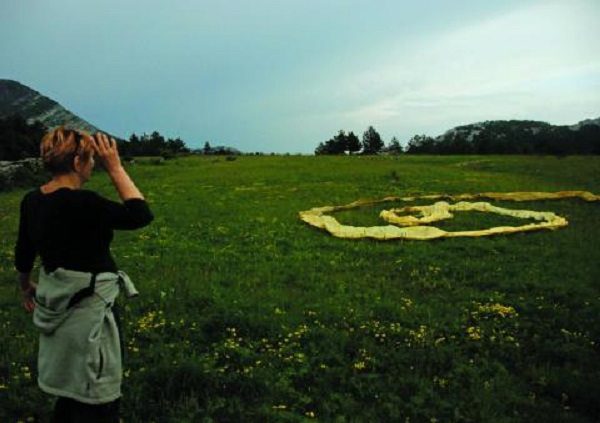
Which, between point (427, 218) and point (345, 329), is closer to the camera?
point (345, 329)

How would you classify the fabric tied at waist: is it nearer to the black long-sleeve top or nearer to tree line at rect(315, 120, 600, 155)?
the black long-sleeve top

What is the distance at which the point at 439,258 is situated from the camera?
14406 millimetres

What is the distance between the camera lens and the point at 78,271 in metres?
4.69

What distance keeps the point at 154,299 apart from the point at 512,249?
9889 mm

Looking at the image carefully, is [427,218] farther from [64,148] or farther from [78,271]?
[64,148]

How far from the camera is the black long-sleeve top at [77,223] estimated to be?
457 cm

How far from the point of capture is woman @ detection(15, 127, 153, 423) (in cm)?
459

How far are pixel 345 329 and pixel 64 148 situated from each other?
5985 mm

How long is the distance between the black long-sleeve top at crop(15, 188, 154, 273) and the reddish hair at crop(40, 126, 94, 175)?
21 centimetres

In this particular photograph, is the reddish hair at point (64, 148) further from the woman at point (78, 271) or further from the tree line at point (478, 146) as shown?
the tree line at point (478, 146)

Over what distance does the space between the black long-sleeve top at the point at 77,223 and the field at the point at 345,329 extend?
2593 mm

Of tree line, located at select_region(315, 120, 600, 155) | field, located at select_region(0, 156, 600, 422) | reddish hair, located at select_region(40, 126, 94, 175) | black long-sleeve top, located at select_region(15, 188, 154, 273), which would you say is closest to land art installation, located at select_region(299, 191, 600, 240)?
field, located at select_region(0, 156, 600, 422)

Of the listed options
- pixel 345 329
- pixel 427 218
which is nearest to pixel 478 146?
pixel 427 218

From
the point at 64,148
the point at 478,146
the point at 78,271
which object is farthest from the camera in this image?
the point at 478,146
